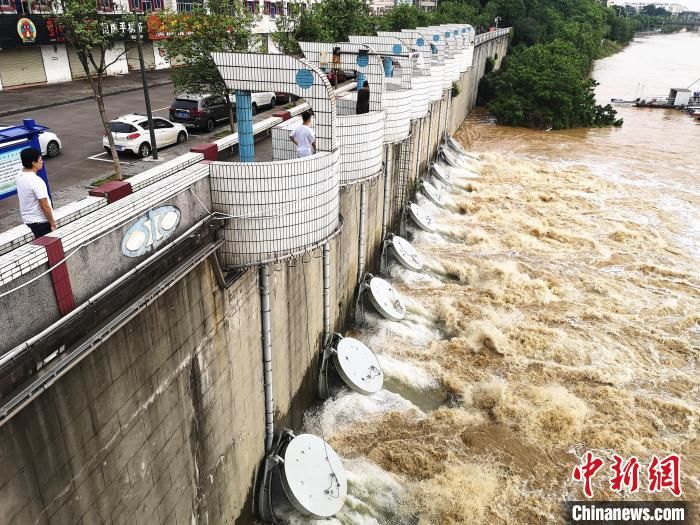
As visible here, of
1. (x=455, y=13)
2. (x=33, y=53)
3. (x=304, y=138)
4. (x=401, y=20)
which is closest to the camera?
(x=304, y=138)

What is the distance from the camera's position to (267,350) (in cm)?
953

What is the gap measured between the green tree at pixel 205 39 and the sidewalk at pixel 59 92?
338 inches

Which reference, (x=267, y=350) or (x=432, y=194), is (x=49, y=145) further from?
(x=432, y=194)

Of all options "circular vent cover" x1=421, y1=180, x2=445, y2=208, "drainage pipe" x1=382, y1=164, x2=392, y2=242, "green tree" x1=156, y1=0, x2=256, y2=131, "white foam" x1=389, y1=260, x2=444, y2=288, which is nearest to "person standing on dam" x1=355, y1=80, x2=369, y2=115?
"drainage pipe" x1=382, y1=164, x2=392, y2=242

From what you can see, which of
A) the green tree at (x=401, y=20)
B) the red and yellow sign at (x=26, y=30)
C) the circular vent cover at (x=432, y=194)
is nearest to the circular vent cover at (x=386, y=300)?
the circular vent cover at (x=432, y=194)

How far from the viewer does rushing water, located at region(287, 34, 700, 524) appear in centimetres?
1103

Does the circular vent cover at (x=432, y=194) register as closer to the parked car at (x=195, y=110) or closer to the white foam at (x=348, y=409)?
the parked car at (x=195, y=110)

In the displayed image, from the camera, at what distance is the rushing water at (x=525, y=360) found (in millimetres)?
11031

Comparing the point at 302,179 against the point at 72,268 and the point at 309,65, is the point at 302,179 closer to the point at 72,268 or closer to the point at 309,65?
the point at 309,65

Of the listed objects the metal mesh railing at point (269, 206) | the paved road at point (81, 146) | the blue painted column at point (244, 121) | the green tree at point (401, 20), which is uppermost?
the green tree at point (401, 20)

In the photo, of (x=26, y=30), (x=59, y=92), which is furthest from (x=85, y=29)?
(x=26, y=30)

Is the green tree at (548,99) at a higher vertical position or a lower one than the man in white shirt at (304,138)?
lower

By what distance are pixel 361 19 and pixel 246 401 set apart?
87.9ft

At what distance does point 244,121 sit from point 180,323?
311 centimetres
